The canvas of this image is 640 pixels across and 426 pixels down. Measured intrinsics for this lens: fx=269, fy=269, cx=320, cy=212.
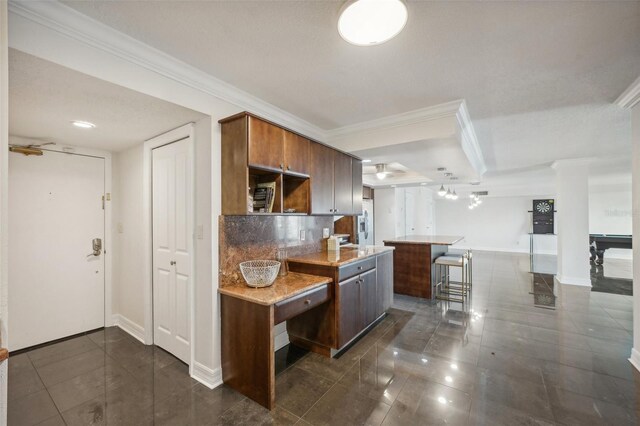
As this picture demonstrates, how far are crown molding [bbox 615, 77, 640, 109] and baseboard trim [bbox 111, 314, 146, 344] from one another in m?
5.28

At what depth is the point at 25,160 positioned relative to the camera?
9.07 feet

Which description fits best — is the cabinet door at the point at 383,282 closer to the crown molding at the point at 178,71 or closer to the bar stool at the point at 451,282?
the bar stool at the point at 451,282

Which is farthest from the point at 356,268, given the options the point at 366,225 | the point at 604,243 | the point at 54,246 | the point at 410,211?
the point at 604,243

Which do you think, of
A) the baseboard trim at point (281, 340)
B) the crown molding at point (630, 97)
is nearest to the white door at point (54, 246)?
the baseboard trim at point (281, 340)

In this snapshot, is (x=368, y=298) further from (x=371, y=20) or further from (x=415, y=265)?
(x=371, y=20)

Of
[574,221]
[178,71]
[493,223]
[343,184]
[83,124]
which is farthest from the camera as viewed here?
[493,223]

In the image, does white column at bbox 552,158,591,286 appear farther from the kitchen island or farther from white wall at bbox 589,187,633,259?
white wall at bbox 589,187,633,259

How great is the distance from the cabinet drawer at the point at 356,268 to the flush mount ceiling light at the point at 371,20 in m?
1.93

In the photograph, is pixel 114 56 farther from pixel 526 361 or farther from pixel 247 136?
pixel 526 361

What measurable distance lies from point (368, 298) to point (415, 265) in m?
1.77

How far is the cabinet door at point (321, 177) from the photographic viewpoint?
9.26 ft

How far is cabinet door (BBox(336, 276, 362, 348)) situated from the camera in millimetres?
2635

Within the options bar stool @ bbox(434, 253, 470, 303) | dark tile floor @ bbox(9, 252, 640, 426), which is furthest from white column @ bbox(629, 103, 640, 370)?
bar stool @ bbox(434, 253, 470, 303)

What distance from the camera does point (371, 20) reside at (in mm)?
1369
